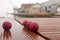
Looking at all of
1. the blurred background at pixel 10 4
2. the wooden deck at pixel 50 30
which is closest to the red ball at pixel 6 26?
the wooden deck at pixel 50 30

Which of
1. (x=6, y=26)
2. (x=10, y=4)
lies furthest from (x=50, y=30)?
(x=10, y=4)

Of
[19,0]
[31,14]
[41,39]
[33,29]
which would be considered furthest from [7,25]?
[19,0]

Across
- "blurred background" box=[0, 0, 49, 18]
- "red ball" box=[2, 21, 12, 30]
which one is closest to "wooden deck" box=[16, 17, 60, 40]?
"red ball" box=[2, 21, 12, 30]

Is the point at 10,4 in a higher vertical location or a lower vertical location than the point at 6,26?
higher

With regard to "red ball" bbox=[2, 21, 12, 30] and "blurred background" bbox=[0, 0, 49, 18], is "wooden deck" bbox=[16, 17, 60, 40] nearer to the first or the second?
"red ball" bbox=[2, 21, 12, 30]

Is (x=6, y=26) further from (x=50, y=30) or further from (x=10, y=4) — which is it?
(x=10, y=4)

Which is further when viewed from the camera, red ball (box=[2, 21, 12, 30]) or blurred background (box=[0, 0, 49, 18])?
blurred background (box=[0, 0, 49, 18])

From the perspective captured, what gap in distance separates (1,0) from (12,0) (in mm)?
242

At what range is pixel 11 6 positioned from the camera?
3.71 meters

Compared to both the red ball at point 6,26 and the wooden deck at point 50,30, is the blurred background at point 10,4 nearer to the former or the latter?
the wooden deck at point 50,30

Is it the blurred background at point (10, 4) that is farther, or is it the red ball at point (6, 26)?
the blurred background at point (10, 4)

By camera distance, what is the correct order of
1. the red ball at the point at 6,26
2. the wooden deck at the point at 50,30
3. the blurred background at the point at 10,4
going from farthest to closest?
the blurred background at the point at 10,4 → the red ball at the point at 6,26 → the wooden deck at the point at 50,30

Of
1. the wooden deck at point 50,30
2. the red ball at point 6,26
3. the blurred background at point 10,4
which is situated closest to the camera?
the wooden deck at point 50,30

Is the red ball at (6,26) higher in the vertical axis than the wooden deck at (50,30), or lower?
higher
